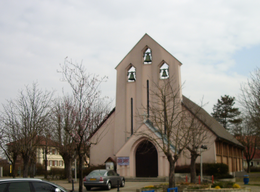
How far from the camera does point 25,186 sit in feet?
29.9

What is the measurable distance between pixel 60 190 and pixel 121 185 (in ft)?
45.4

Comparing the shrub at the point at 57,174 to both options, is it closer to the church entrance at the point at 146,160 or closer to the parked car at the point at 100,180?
the church entrance at the point at 146,160

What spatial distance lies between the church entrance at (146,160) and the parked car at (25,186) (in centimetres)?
2191

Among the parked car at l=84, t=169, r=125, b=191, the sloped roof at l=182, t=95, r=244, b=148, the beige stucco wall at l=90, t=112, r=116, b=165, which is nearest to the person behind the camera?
the parked car at l=84, t=169, r=125, b=191

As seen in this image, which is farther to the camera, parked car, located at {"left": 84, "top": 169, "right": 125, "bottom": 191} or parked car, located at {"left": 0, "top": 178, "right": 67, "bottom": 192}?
parked car, located at {"left": 84, "top": 169, "right": 125, "bottom": 191}

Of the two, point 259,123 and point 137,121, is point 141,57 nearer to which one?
point 137,121

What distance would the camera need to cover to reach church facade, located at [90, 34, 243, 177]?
31438 mm

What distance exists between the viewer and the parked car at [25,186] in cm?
865

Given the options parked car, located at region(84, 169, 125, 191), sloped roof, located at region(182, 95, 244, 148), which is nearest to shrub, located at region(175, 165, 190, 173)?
sloped roof, located at region(182, 95, 244, 148)

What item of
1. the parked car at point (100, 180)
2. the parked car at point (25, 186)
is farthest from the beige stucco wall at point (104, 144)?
the parked car at point (25, 186)

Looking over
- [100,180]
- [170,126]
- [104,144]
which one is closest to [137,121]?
[104,144]

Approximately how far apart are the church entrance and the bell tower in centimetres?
253

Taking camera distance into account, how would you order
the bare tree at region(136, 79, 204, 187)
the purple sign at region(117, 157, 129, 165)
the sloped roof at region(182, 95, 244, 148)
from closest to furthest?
1. the bare tree at region(136, 79, 204, 187)
2. the sloped roof at region(182, 95, 244, 148)
3. the purple sign at region(117, 157, 129, 165)

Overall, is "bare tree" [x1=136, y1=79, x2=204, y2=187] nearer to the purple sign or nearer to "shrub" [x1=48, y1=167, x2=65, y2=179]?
the purple sign
